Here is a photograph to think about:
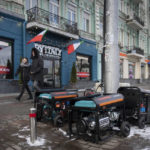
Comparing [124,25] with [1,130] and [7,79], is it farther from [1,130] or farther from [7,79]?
[1,130]

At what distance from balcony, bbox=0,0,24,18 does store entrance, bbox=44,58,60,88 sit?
145 inches

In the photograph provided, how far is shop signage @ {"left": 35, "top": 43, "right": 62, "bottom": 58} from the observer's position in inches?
482

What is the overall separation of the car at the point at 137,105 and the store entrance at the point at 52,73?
903 cm

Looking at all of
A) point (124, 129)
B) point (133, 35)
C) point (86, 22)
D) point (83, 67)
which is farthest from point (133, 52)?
point (124, 129)

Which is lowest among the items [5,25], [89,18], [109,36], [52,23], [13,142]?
[13,142]

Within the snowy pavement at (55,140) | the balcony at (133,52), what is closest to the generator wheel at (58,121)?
the snowy pavement at (55,140)

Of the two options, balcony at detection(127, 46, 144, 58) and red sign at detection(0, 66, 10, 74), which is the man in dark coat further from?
balcony at detection(127, 46, 144, 58)

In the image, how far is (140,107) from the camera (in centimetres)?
401

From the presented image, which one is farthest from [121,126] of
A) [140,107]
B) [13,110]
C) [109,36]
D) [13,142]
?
[13,110]

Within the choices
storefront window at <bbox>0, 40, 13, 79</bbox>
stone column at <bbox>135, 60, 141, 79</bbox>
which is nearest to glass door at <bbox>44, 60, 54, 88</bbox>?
storefront window at <bbox>0, 40, 13, 79</bbox>

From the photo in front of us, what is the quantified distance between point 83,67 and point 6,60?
763 centimetres

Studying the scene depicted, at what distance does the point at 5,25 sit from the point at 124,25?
667 inches

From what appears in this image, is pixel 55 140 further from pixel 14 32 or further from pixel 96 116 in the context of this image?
pixel 14 32

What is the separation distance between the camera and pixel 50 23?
1274 cm
